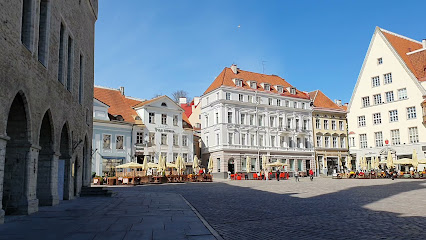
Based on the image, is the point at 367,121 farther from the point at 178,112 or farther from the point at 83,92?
the point at 83,92

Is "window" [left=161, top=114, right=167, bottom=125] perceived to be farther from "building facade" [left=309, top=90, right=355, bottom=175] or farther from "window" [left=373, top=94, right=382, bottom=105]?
"window" [left=373, top=94, right=382, bottom=105]

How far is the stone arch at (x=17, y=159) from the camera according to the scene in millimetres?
13086

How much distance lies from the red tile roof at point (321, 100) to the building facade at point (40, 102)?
54217 millimetres

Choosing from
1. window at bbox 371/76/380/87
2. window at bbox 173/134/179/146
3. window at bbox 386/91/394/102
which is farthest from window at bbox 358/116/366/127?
window at bbox 173/134/179/146

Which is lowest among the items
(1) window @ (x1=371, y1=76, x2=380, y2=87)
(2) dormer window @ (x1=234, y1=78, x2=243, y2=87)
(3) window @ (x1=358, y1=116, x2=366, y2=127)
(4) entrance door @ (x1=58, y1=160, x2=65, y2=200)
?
(4) entrance door @ (x1=58, y1=160, x2=65, y2=200)

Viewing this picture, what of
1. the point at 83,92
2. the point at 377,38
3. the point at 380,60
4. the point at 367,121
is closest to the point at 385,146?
the point at 367,121

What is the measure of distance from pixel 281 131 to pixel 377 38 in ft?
66.5

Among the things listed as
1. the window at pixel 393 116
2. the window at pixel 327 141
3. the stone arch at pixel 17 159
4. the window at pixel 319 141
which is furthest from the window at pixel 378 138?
the stone arch at pixel 17 159

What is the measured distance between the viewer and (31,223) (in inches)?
435

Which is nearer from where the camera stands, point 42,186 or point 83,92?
point 42,186

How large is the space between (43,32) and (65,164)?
23.4 ft

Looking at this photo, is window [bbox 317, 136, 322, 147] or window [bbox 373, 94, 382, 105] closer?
window [bbox 373, 94, 382, 105]

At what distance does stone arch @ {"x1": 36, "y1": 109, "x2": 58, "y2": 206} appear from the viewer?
16.0m

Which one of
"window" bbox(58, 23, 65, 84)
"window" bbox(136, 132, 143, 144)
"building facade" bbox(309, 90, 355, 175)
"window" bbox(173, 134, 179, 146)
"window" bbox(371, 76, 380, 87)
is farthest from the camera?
"building facade" bbox(309, 90, 355, 175)
